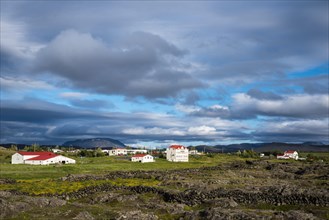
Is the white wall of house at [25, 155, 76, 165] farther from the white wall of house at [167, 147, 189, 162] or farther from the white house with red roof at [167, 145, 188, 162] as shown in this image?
the white house with red roof at [167, 145, 188, 162]

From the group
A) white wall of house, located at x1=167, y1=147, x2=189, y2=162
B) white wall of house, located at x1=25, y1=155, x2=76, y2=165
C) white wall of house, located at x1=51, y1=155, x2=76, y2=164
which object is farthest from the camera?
white wall of house, located at x1=167, y1=147, x2=189, y2=162

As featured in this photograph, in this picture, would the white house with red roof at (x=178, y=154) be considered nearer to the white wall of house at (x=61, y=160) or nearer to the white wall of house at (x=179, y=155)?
the white wall of house at (x=179, y=155)

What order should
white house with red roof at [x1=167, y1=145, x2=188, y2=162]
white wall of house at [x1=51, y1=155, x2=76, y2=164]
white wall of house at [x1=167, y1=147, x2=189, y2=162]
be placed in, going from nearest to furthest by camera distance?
white wall of house at [x1=51, y1=155, x2=76, y2=164], white wall of house at [x1=167, y1=147, x2=189, y2=162], white house with red roof at [x1=167, y1=145, x2=188, y2=162]

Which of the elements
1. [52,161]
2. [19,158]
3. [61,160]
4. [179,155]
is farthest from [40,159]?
[179,155]

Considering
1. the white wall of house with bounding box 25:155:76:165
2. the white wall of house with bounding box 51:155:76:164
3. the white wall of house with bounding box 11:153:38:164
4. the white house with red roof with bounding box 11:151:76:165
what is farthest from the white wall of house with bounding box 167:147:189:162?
the white wall of house with bounding box 11:153:38:164

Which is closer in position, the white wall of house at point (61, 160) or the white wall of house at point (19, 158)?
the white wall of house at point (61, 160)

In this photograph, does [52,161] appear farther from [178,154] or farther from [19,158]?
[178,154]

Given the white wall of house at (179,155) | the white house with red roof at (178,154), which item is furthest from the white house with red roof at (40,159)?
the white house with red roof at (178,154)

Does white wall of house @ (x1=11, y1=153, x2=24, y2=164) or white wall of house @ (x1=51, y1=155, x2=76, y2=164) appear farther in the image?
white wall of house @ (x1=11, y1=153, x2=24, y2=164)

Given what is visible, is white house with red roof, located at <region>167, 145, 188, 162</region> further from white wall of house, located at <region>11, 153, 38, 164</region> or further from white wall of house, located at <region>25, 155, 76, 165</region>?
white wall of house, located at <region>11, 153, 38, 164</region>

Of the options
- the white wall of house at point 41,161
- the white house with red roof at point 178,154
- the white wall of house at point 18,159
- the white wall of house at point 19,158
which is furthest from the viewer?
the white house with red roof at point 178,154

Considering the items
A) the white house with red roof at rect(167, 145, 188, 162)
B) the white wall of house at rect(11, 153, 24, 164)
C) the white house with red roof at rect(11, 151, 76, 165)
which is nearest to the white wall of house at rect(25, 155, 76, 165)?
the white house with red roof at rect(11, 151, 76, 165)

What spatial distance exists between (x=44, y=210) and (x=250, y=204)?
1066 inches

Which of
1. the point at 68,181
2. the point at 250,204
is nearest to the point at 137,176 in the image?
the point at 68,181
